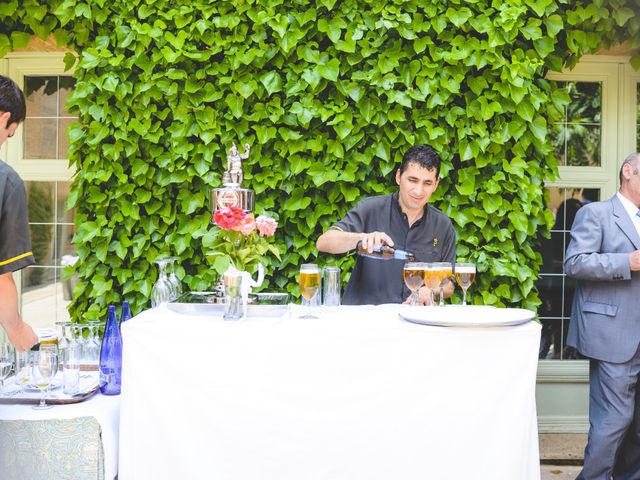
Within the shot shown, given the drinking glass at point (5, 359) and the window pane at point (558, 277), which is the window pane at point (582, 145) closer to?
the window pane at point (558, 277)

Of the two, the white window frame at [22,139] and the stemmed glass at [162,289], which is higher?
the white window frame at [22,139]

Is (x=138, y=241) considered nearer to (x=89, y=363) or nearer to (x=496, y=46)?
(x=89, y=363)

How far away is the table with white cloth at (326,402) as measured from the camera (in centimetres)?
194

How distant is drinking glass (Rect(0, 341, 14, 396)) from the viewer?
83.6 inches

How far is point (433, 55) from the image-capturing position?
Answer: 336 centimetres

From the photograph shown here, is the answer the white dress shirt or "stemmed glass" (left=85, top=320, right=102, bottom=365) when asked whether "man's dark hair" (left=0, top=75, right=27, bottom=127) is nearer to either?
"stemmed glass" (left=85, top=320, right=102, bottom=365)

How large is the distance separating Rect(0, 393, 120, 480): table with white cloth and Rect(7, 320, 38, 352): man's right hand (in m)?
0.20

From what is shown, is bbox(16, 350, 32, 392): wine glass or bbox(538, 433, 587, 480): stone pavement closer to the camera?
bbox(16, 350, 32, 392): wine glass

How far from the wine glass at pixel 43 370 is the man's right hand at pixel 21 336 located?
0.07 meters

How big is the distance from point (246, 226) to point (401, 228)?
106 centimetres

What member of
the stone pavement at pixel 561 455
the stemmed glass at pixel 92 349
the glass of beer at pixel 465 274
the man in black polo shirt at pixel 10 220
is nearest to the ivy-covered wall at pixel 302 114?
the stone pavement at pixel 561 455

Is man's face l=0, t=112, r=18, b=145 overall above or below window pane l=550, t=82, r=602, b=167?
below

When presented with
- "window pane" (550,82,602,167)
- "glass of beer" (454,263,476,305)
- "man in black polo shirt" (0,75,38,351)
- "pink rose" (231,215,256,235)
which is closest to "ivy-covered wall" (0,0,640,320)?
"window pane" (550,82,602,167)

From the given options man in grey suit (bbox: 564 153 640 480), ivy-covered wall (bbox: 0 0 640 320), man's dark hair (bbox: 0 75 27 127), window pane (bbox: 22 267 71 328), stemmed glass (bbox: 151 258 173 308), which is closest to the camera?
man's dark hair (bbox: 0 75 27 127)
